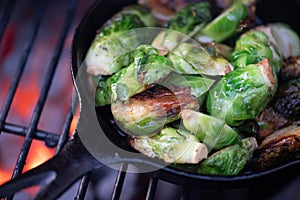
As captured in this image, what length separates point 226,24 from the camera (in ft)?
6.12

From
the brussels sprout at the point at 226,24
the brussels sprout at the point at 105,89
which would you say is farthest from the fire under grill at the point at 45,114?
the brussels sprout at the point at 226,24

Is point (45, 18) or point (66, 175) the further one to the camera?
point (45, 18)

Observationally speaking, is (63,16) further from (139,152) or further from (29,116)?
(139,152)

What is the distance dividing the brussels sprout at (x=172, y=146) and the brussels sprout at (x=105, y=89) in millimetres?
192

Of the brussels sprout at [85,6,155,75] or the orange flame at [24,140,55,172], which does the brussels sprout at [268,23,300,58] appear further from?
the orange flame at [24,140,55,172]

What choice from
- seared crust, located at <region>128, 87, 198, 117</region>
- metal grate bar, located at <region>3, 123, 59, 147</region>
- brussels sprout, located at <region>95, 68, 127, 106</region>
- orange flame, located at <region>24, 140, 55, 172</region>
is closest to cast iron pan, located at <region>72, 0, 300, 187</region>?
brussels sprout, located at <region>95, 68, 127, 106</region>

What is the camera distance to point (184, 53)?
67.8 inches

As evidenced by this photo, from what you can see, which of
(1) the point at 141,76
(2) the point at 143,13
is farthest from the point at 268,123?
(2) the point at 143,13

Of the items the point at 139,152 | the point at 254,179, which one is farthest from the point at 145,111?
the point at 254,179

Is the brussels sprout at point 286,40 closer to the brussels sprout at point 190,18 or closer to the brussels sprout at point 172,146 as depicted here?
the brussels sprout at point 190,18

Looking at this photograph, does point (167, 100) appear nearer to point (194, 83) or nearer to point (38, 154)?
point (194, 83)

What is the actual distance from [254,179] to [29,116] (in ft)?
3.93

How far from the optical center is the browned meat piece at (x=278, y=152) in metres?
1.58

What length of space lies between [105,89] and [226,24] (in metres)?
0.55
